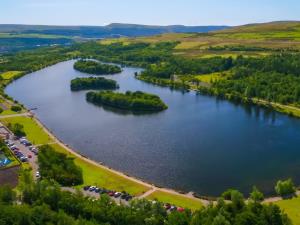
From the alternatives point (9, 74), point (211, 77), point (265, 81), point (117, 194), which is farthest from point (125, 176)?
point (9, 74)

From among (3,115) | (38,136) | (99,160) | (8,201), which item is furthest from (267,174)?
(3,115)

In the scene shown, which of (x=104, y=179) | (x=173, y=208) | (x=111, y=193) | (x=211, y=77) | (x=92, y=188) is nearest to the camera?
(x=173, y=208)

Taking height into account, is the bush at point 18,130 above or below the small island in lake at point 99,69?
below

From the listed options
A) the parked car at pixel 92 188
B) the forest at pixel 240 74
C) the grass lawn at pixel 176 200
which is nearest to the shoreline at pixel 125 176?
the grass lawn at pixel 176 200

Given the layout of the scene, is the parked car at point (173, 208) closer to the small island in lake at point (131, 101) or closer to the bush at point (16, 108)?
the small island in lake at point (131, 101)

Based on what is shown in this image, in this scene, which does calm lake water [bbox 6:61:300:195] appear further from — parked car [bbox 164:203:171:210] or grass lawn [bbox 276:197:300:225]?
Result: parked car [bbox 164:203:171:210]

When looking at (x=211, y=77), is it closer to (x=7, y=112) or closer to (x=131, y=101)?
(x=131, y=101)
